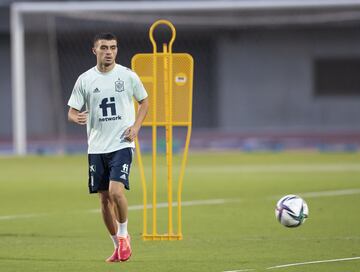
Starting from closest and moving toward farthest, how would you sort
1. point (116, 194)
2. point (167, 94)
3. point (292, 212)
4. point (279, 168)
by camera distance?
1. point (116, 194)
2. point (292, 212)
3. point (167, 94)
4. point (279, 168)

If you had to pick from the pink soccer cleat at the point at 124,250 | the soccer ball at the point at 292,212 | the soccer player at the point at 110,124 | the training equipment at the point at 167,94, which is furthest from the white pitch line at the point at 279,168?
the pink soccer cleat at the point at 124,250

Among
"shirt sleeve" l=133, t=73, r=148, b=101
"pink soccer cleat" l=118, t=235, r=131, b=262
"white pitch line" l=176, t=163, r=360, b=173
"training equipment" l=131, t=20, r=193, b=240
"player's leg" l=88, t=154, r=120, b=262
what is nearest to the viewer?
"pink soccer cleat" l=118, t=235, r=131, b=262

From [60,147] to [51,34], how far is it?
3961 mm

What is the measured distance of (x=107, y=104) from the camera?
11.9 m

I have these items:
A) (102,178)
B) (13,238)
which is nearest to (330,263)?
(102,178)

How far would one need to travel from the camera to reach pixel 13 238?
1420 centimetres

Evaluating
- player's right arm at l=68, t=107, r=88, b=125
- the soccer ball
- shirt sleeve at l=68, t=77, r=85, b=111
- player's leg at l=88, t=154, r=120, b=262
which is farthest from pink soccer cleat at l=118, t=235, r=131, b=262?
the soccer ball

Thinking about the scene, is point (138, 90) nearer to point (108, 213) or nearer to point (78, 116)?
point (78, 116)

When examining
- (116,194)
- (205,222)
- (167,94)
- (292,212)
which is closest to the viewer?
(116,194)

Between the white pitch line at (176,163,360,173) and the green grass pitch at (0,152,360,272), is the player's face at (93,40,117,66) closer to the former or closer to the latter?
the green grass pitch at (0,152,360,272)

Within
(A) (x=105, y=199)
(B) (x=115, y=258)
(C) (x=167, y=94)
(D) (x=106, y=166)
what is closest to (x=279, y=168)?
(C) (x=167, y=94)

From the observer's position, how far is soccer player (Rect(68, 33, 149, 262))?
11766mm

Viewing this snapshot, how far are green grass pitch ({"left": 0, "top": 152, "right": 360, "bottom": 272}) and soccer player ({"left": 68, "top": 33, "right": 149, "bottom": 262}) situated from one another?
55 centimetres

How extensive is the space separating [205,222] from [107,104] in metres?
4.65
